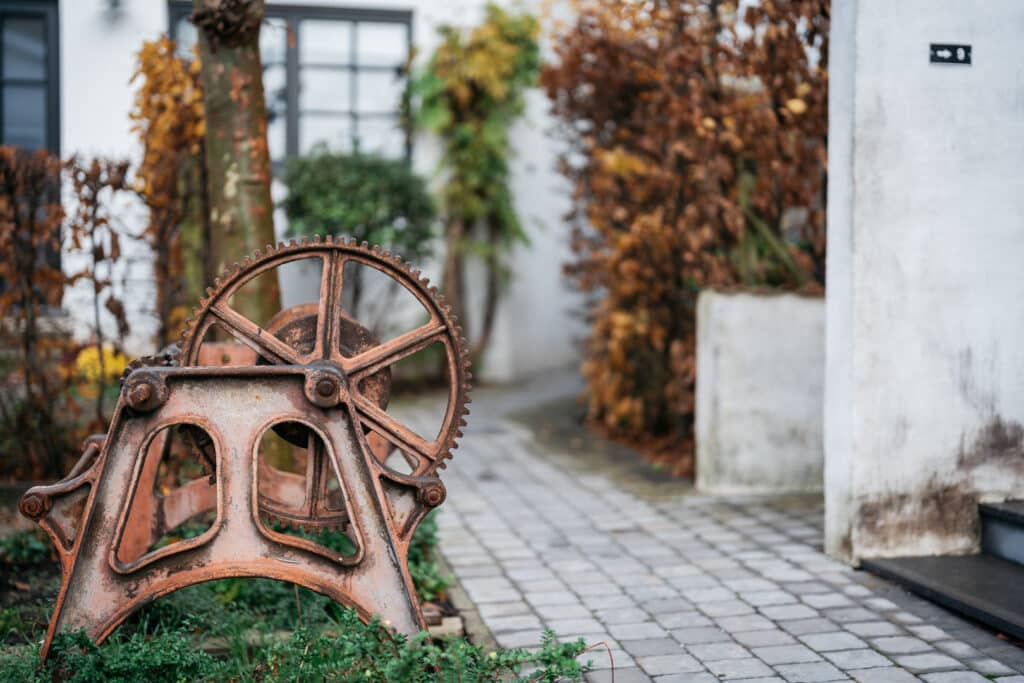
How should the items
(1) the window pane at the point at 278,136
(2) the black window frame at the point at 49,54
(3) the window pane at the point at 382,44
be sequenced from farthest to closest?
(3) the window pane at the point at 382,44 → (1) the window pane at the point at 278,136 → (2) the black window frame at the point at 49,54

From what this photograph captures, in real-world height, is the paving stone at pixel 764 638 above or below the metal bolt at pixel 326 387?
below

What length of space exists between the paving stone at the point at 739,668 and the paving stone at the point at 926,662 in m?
0.50

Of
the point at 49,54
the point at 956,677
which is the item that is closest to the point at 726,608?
the point at 956,677

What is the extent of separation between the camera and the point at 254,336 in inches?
151

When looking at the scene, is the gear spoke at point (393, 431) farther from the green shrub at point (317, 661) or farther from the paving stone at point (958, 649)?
the paving stone at point (958, 649)

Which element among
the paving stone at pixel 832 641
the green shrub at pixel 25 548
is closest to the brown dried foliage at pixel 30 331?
the green shrub at pixel 25 548

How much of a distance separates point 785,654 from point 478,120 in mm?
8560

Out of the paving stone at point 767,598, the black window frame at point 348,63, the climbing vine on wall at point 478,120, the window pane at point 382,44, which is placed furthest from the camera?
the window pane at point 382,44

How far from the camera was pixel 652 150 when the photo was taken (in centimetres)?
774

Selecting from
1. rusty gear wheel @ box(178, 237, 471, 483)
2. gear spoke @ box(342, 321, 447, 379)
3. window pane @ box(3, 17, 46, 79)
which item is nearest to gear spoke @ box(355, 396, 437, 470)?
rusty gear wheel @ box(178, 237, 471, 483)

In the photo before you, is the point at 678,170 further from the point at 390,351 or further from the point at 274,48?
the point at 274,48

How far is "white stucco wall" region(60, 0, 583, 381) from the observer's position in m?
11.0

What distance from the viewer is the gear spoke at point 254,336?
383 centimetres

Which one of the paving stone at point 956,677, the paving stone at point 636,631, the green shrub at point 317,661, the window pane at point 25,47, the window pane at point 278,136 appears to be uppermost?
the window pane at point 25,47
